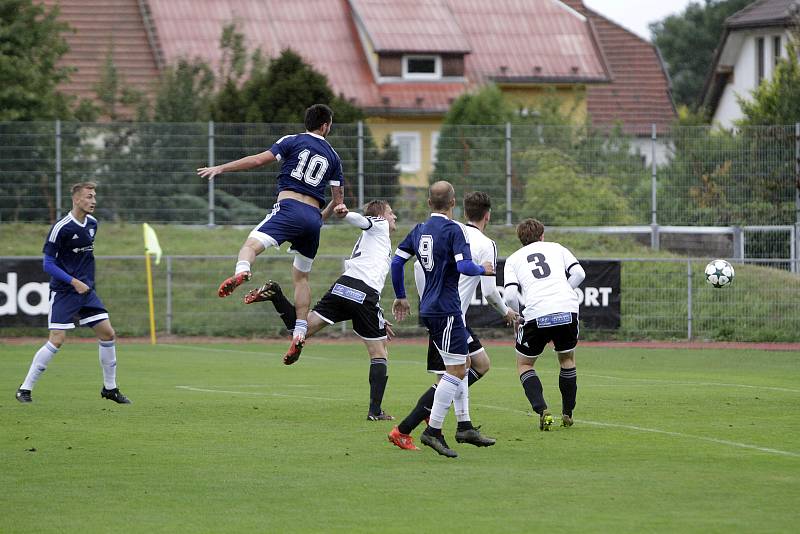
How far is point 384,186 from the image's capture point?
29.2 m

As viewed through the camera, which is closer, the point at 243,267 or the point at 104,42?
the point at 243,267

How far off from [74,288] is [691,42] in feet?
266

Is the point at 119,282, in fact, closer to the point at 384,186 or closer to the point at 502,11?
the point at 384,186

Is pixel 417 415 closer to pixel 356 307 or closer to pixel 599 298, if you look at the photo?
pixel 356 307

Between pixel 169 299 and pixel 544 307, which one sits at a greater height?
pixel 544 307

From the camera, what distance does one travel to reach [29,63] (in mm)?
A: 31859

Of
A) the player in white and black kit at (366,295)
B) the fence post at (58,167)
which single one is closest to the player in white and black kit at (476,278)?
the player in white and black kit at (366,295)

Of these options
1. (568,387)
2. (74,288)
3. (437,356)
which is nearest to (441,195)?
(437,356)

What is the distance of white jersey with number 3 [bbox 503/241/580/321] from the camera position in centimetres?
1160

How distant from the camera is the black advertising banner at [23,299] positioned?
24.1m

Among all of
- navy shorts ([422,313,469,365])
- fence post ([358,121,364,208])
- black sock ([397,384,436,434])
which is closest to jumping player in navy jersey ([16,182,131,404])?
black sock ([397,384,436,434])

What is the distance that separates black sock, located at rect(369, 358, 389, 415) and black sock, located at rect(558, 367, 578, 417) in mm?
1735

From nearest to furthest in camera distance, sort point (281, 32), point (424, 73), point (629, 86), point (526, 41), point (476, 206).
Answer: point (476, 206) → point (424, 73) → point (281, 32) → point (526, 41) → point (629, 86)

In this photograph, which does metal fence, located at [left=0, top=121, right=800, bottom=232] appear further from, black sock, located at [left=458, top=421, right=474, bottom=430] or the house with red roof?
black sock, located at [left=458, top=421, right=474, bottom=430]
